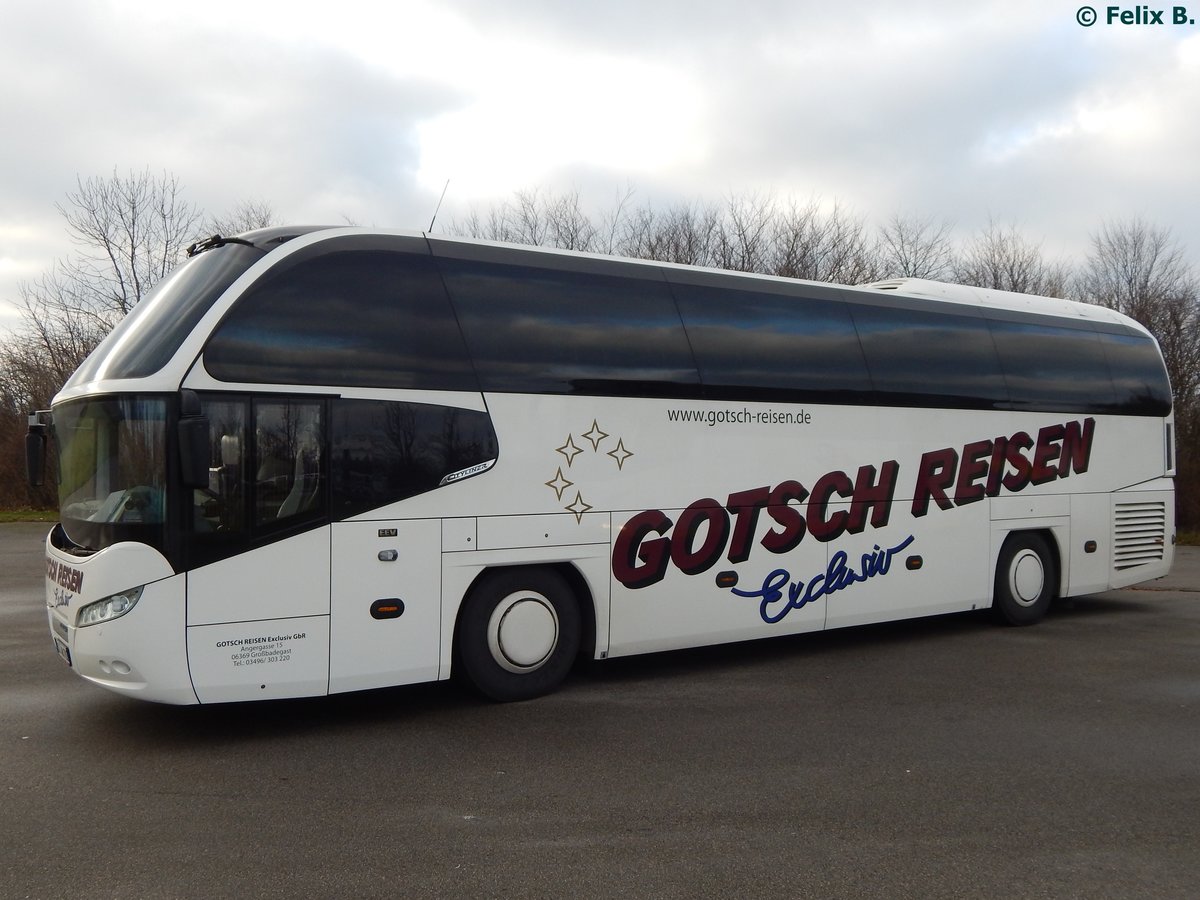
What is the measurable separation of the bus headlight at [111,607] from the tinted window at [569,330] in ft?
9.04

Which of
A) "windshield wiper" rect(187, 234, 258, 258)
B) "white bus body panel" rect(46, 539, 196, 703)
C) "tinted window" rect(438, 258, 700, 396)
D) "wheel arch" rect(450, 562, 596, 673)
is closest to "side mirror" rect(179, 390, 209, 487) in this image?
"white bus body panel" rect(46, 539, 196, 703)

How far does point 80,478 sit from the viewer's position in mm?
6922

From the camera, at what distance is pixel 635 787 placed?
19.1 ft

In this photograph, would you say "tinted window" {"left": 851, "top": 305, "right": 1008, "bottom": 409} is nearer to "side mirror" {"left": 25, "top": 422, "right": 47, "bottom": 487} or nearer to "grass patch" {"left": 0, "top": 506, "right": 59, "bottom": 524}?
"side mirror" {"left": 25, "top": 422, "right": 47, "bottom": 487}

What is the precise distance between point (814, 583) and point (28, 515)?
1097 inches

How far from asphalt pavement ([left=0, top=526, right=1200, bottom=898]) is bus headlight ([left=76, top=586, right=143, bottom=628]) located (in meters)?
0.86

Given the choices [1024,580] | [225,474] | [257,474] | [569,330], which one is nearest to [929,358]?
[1024,580]

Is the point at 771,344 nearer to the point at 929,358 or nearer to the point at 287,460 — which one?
the point at 929,358

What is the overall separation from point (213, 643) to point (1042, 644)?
825 cm

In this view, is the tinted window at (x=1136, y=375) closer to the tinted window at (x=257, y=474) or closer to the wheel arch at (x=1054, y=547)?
the wheel arch at (x=1054, y=547)

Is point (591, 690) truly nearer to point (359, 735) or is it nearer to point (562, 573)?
point (562, 573)

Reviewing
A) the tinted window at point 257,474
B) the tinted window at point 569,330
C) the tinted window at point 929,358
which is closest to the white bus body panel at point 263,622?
the tinted window at point 257,474

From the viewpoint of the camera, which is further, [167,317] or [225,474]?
[167,317]

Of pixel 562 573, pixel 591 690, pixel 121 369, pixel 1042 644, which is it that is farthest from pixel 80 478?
pixel 1042 644
